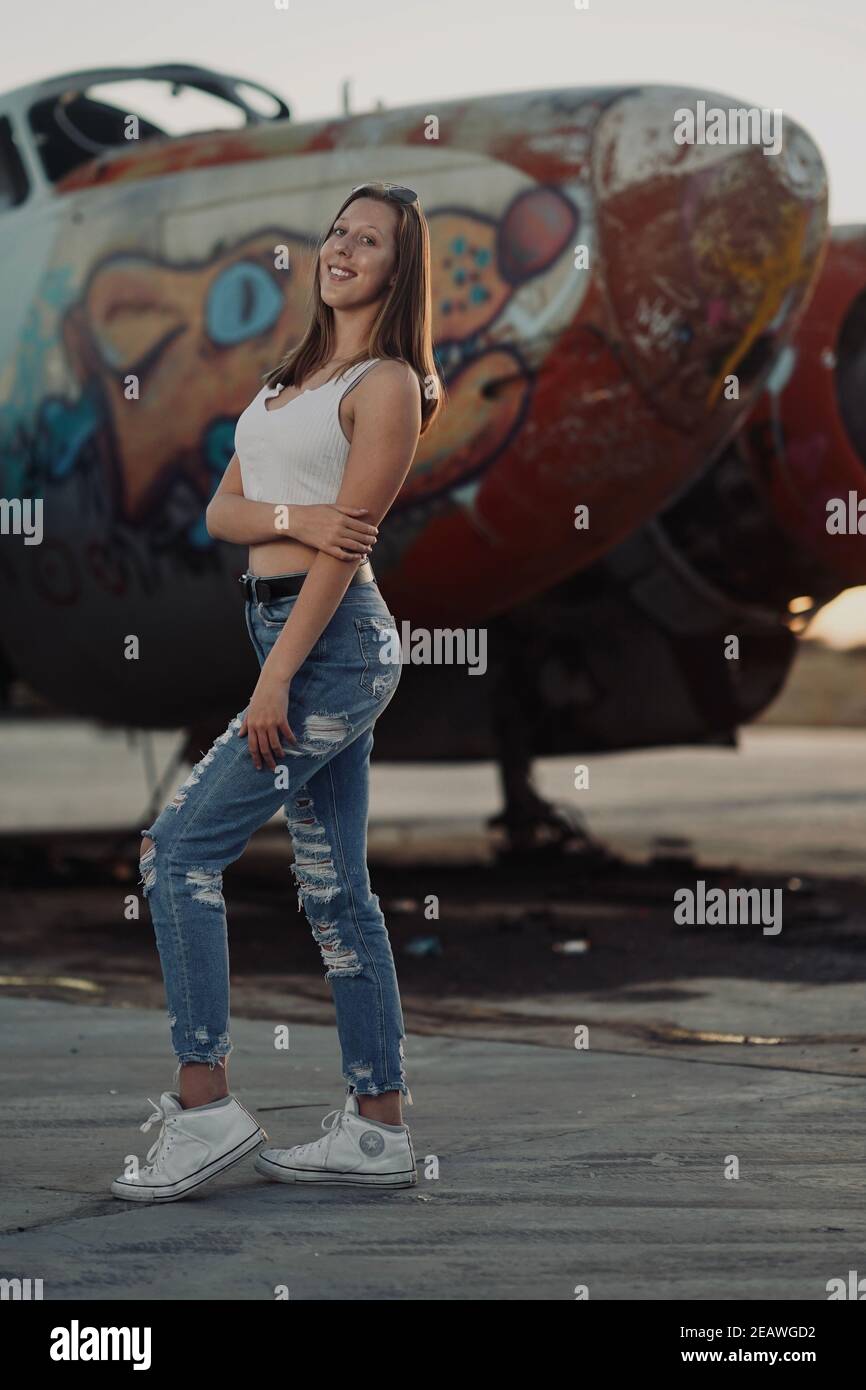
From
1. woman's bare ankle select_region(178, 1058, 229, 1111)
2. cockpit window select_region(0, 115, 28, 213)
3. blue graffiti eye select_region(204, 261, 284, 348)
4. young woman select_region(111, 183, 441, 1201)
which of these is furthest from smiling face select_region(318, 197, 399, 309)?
cockpit window select_region(0, 115, 28, 213)

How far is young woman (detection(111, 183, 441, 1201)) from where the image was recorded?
3.96 metres

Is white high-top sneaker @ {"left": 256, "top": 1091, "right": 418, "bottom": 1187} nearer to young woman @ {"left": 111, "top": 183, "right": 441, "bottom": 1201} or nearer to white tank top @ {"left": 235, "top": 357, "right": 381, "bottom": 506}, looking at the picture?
young woman @ {"left": 111, "top": 183, "right": 441, "bottom": 1201}

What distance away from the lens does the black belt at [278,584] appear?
405cm

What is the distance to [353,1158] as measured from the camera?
409cm

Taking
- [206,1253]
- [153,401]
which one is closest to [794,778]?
[153,401]

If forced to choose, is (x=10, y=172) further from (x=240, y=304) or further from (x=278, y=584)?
(x=278, y=584)

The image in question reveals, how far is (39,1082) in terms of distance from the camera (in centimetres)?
516

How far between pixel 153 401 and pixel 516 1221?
6014mm

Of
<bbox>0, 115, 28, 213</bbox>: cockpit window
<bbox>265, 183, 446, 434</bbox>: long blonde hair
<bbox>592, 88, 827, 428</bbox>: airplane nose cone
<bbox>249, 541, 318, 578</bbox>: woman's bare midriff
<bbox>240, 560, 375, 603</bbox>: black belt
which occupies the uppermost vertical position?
<bbox>0, 115, 28, 213</bbox>: cockpit window

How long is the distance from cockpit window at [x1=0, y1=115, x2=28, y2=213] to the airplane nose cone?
3.28 meters

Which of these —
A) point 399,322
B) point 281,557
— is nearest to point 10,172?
point 399,322

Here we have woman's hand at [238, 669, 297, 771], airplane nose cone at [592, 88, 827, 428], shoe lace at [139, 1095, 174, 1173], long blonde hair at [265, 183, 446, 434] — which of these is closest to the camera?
woman's hand at [238, 669, 297, 771]

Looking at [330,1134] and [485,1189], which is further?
[330,1134]

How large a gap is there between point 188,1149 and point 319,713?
900 mm
